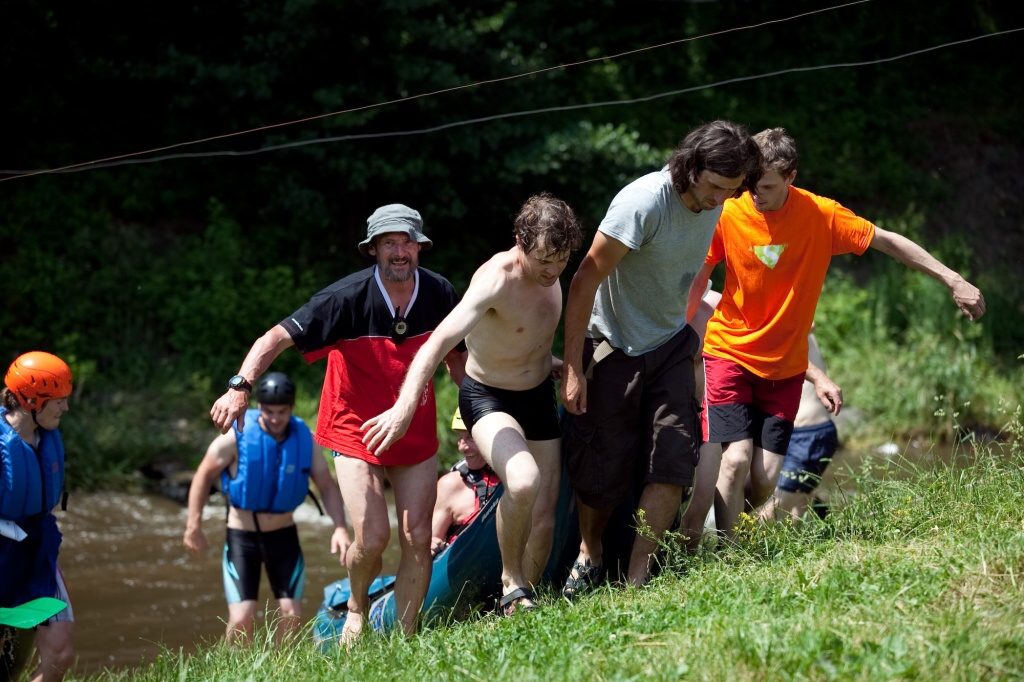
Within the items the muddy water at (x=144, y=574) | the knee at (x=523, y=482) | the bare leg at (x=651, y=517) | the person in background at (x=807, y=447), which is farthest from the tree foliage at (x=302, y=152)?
the knee at (x=523, y=482)

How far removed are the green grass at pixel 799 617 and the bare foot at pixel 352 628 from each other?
307mm

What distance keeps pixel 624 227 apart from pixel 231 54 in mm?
11405

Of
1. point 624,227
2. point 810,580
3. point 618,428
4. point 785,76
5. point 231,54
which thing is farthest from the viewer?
point 785,76

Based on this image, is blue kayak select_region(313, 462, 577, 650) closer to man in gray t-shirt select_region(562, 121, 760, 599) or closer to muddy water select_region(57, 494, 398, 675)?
man in gray t-shirt select_region(562, 121, 760, 599)

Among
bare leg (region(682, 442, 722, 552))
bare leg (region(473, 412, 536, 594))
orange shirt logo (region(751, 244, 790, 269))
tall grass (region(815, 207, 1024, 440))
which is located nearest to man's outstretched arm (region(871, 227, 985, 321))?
orange shirt logo (region(751, 244, 790, 269))

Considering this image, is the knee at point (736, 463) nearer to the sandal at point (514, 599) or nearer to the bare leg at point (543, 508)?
the bare leg at point (543, 508)

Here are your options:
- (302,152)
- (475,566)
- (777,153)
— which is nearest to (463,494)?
(475,566)

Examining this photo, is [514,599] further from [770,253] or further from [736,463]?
[770,253]

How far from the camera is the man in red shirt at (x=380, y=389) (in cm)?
568

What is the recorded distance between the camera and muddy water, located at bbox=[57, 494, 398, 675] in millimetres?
8891

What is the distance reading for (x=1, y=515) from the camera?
234 inches

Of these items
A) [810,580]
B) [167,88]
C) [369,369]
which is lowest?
[810,580]

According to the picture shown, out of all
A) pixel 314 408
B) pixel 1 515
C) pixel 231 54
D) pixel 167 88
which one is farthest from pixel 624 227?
pixel 167 88

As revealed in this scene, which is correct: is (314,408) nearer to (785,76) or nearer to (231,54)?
(231,54)
